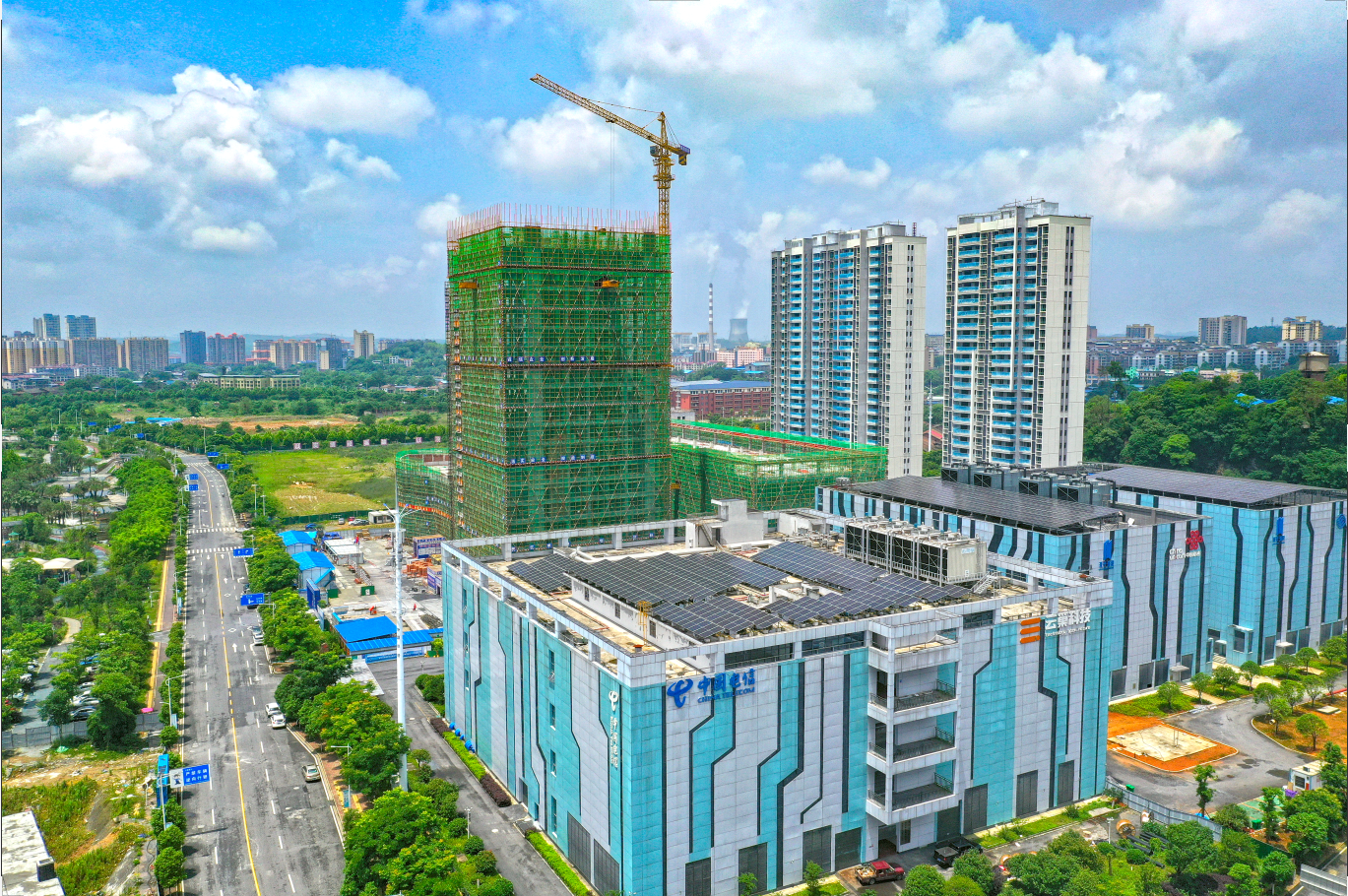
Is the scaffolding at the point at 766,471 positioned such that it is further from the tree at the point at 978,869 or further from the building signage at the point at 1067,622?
the tree at the point at 978,869

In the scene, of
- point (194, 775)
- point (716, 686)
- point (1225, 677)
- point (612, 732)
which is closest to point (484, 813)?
point (612, 732)

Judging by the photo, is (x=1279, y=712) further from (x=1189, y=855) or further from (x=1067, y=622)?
(x=1189, y=855)

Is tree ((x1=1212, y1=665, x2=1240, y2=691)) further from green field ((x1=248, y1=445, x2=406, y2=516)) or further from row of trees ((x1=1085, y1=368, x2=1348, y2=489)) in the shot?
green field ((x1=248, y1=445, x2=406, y2=516))

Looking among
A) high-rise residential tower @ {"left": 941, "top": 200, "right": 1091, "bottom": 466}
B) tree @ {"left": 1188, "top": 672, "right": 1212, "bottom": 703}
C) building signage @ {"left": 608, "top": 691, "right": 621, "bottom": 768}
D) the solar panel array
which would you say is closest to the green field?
high-rise residential tower @ {"left": 941, "top": 200, "right": 1091, "bottom": 466}

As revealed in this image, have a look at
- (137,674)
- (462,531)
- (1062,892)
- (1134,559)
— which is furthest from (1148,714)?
(137,674)

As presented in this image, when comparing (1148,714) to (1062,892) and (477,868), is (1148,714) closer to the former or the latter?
(1062,892)

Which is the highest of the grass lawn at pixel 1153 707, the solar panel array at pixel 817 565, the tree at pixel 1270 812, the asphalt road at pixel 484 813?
the solar panel array at pixel 817 565


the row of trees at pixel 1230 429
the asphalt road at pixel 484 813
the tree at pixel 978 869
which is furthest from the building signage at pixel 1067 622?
the row of trees at pixel 1230 429
